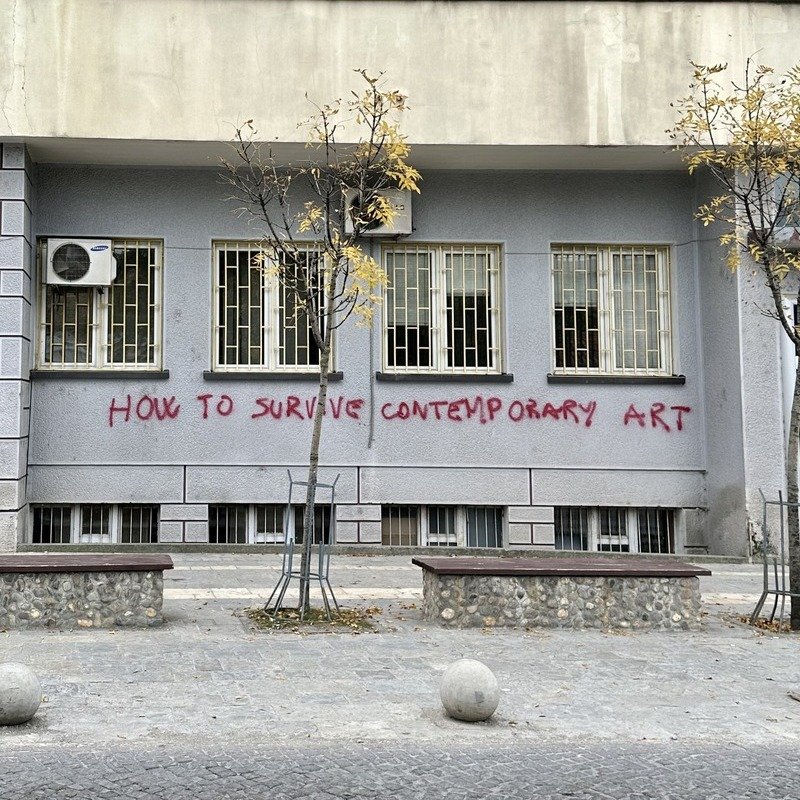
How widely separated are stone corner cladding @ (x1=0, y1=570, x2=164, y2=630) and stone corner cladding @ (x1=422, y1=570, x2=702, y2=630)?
2468mm

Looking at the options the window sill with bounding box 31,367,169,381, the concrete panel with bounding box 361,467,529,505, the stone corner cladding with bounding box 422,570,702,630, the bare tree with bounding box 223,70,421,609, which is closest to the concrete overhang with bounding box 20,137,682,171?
the bare tree with bounding box 223,70,421,609

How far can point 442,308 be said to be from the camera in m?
14.1

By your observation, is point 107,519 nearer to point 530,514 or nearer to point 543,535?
point 530,514

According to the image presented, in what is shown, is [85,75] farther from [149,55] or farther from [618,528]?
[618,528]

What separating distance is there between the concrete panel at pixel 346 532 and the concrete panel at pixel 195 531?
1.73 metres

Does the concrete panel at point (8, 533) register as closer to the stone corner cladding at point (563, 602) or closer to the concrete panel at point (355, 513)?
the concrete panel at point (355, 513)

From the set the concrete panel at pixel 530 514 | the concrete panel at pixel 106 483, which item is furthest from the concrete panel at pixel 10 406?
the concrete panel at pixel 530 514

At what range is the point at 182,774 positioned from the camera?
5.09 meters

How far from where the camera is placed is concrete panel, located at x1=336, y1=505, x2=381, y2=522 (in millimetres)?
13586

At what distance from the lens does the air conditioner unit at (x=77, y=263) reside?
43.8ft

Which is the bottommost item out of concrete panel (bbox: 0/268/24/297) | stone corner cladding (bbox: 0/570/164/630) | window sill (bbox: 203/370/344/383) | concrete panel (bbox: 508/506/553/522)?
stone corner cladding (bbox: 0/570/164/630)

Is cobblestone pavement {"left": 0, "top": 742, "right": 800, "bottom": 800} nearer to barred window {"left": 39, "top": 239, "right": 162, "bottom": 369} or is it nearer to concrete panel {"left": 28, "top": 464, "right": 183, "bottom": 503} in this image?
concrete panel {"left": 28, "top": 464, "right": 183, "bottom": 503}

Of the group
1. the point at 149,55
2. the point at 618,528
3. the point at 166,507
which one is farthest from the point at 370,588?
the point at 149,55

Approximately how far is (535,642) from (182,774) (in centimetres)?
404
